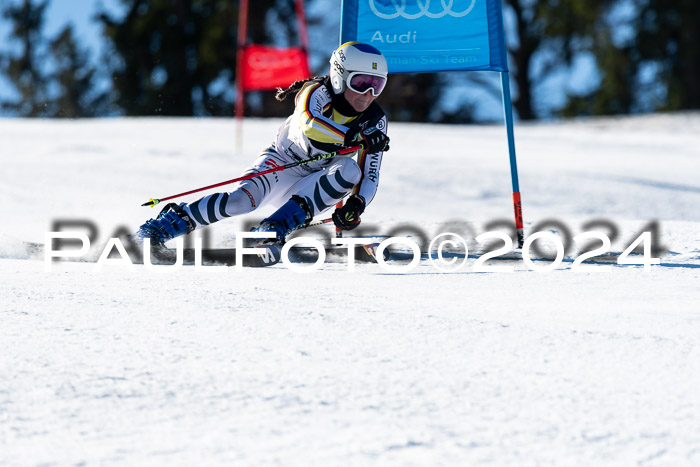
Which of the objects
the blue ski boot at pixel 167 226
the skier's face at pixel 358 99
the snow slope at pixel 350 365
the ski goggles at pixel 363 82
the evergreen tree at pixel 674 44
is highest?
the evergreen tree at pixel 674 44

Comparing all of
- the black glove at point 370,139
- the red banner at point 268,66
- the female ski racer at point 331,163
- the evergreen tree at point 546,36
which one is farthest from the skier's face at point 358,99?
the evergreen tree at point 546,36

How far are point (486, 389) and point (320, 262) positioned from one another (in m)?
2.29

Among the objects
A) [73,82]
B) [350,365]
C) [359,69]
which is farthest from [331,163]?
[73,82]

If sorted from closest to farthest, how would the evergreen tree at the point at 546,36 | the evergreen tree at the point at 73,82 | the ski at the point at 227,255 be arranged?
the ski at the point at 227,255, the evergreen tree at the point at 546,36, the evergreen tree at the point at 73,82

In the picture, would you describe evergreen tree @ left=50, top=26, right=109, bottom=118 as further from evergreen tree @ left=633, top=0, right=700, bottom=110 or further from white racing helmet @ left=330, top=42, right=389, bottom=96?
white racing helmet @ left=330, top=42, right=389, bottom=96

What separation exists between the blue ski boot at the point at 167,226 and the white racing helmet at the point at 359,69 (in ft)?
3.53

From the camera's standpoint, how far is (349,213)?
15.5 ft

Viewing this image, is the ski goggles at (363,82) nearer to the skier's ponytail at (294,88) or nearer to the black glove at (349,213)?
the skier's ponytail at (294,88)

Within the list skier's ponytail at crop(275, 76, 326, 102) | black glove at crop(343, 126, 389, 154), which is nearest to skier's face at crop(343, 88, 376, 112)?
black glove at crop(343, 126, 389, 154)

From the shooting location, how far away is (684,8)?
81.0 ft

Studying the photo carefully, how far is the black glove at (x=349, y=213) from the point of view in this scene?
4.71 m

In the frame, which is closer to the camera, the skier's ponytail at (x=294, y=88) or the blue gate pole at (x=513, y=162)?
the skier's ponytail at (x=294, y=88)

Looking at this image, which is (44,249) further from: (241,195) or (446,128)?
(446,128)

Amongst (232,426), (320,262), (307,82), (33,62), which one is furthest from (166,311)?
(33,62)
